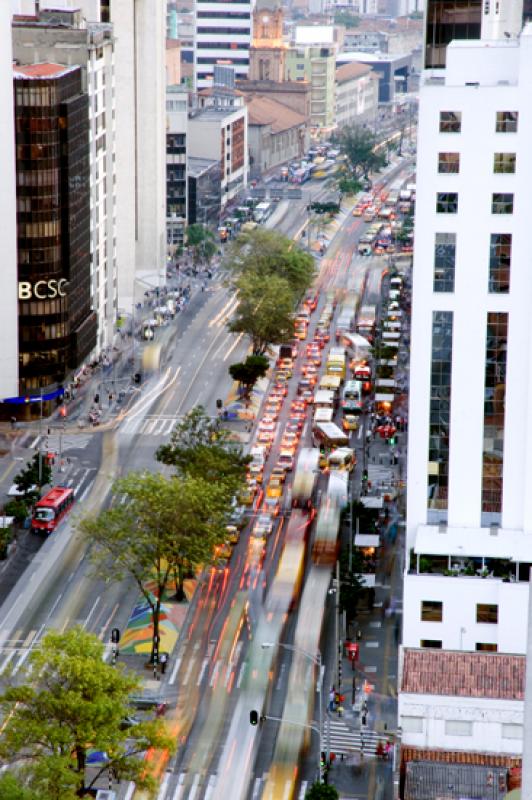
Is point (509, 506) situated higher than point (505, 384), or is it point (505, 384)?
point (505, 384)

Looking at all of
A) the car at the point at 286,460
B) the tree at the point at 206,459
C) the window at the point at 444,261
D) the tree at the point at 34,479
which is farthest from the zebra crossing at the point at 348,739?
the car at the point at 286,460

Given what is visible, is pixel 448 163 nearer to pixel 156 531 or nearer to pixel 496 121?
pixel 496 121

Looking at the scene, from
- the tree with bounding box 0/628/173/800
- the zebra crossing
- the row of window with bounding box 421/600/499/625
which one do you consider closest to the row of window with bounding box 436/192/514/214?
the row of window with bounding box 421/600/499/625

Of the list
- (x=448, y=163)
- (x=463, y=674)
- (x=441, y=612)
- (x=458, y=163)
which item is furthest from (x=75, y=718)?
(x=458, y=163)

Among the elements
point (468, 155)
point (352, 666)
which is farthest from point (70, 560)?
point (468, 155)

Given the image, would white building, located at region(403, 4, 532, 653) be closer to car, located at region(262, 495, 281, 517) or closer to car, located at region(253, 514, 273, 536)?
car, located at region(253, 514, 273, 536)

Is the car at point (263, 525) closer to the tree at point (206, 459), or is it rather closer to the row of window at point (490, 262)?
the tree at point (206, 459)

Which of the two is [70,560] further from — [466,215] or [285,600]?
[466,215]
